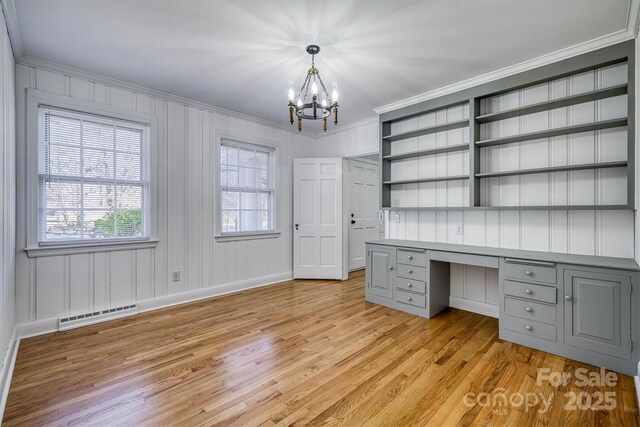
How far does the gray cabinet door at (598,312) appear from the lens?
213 centimetres

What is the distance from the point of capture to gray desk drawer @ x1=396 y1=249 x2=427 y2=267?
129 inches

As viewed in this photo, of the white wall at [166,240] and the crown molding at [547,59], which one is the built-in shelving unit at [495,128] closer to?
the crown molding at [547,59]

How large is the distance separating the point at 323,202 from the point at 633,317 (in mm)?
3795

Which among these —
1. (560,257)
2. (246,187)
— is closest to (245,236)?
(246,187)

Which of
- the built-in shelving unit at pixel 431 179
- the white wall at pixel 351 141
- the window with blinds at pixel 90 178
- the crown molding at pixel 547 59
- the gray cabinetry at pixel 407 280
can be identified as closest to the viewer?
the crown molding at pixel 547 59

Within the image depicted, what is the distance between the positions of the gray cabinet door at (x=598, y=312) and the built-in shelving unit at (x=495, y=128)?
647 mm

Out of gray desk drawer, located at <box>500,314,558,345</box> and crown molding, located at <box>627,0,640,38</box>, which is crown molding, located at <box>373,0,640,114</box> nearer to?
crown molding, located at <box>627,0,640,38</box>

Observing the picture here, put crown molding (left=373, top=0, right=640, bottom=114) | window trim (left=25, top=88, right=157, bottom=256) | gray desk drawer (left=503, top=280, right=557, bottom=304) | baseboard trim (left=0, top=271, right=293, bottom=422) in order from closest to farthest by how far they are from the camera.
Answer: baseboard trim (left=0, top=271, right=293, bottom=422) < crown molding (left=373, top=0, right=640, bottom=114) < gray desk drawer (left=503, top=280, right=557, bottom=304) < window trim (left=25, top=88, right=157, bottom=256)

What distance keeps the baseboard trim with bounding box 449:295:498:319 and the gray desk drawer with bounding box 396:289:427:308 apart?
1.92 ft

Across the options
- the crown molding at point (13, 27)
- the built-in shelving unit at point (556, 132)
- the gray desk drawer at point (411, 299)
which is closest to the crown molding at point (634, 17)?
the built-in shelving unit at point (556, 132)

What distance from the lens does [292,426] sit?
1637mm

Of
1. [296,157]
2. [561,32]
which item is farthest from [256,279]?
[561,32]

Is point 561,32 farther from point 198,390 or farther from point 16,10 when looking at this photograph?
point 16,10

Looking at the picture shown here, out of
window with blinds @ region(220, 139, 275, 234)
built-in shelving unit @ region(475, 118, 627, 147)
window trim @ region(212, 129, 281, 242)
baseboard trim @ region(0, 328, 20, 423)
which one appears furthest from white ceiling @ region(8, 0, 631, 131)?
baseboard trim @ region(0, 328, 20, 423)
